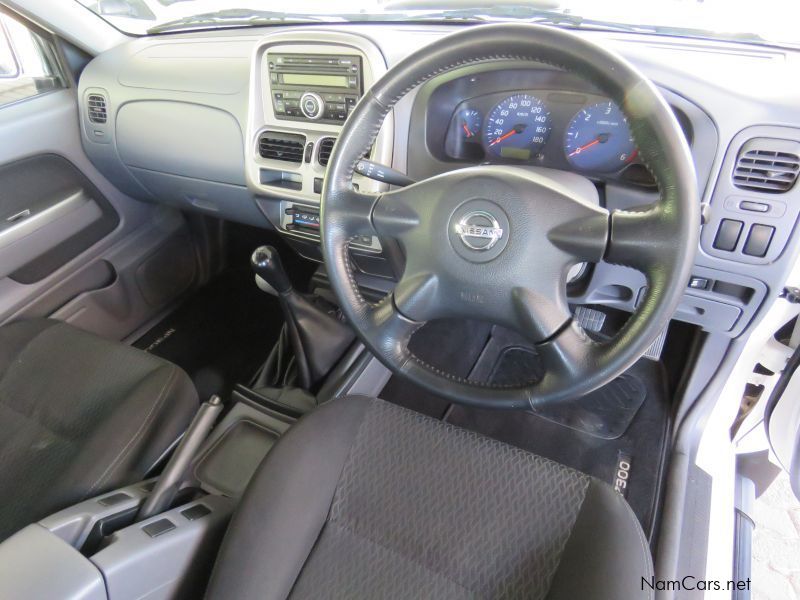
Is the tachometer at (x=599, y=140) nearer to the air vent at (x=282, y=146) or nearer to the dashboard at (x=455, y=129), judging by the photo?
the dashboard at (x=455, y=129)

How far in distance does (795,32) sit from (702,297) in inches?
18.5

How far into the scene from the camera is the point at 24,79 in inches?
63.7

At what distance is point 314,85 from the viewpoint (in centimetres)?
119

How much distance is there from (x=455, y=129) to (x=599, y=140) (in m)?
0.28

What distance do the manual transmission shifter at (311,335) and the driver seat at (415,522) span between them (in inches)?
18.2

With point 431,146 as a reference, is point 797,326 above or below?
below

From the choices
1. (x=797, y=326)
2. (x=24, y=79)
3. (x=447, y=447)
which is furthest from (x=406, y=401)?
(x=24, y=79)

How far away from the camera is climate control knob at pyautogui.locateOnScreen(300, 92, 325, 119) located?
1197mm

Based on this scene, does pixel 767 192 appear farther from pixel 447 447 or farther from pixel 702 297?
pixel 447 447

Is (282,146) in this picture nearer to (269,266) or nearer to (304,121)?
(304,121)

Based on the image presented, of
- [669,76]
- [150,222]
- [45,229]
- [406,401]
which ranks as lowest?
[406,401]

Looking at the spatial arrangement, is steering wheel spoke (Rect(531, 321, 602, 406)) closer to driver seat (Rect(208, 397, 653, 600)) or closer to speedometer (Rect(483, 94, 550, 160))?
driver seat (Rect(208, 397, 653, 600))

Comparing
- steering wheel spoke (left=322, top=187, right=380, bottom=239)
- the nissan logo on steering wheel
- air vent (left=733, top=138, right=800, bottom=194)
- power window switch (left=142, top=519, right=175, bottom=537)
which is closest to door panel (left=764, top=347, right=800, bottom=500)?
air vent (left=733, top=138, right=800, bottom=194)

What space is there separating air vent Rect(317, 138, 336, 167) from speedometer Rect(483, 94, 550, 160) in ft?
1.07
